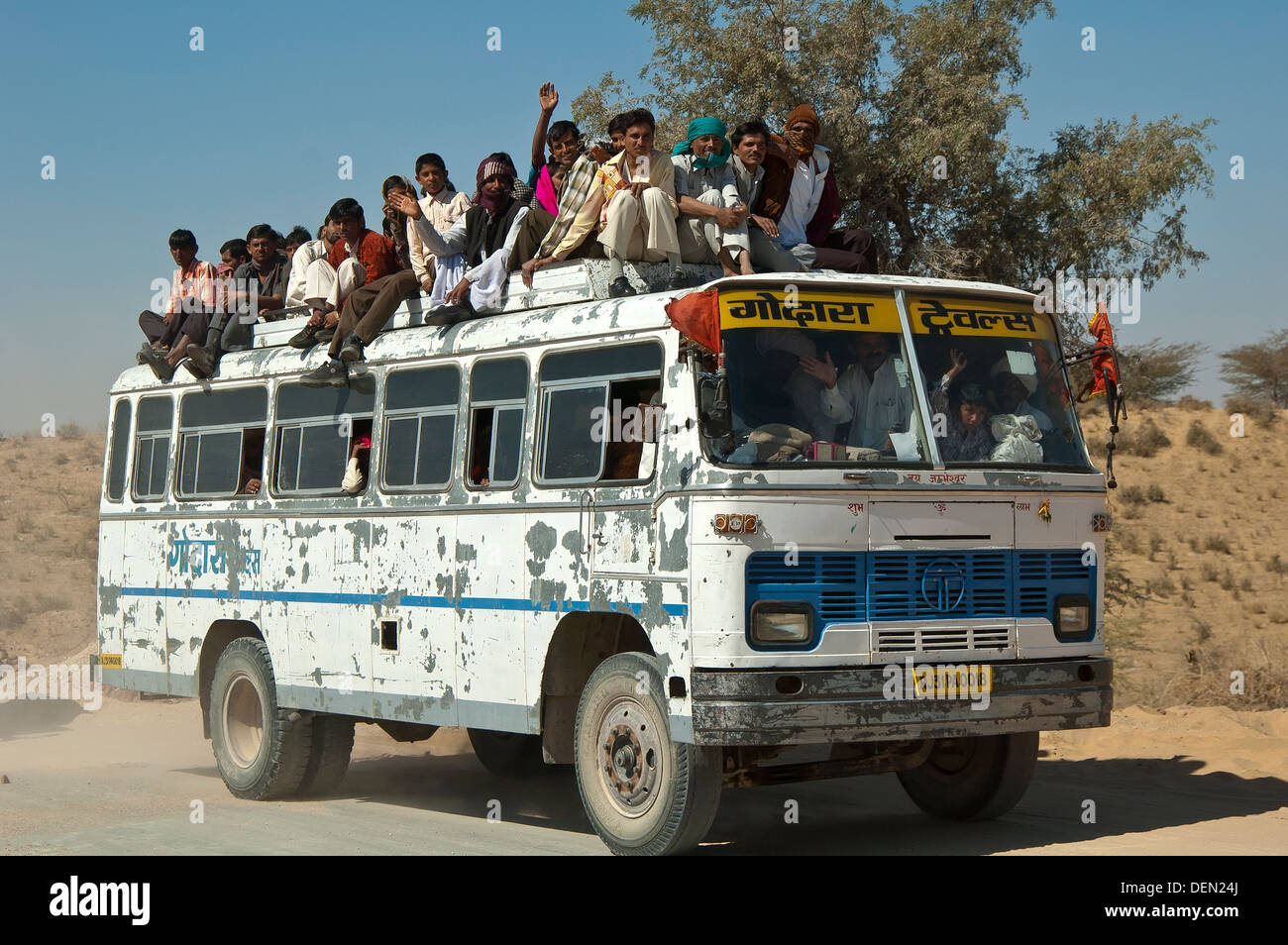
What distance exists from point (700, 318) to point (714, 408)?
601 millimetres

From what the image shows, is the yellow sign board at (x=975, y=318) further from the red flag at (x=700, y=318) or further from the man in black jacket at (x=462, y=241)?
the man in black jacket at (x=462, y=241)

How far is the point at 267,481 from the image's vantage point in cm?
1221

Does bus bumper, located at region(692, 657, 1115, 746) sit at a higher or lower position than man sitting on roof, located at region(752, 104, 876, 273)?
lower

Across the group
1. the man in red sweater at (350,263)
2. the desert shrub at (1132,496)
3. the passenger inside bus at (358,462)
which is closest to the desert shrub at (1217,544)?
the desert shrub at (1132,496)

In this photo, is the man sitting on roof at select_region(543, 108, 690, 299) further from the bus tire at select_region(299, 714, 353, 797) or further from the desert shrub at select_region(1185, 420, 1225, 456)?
the desert shrub at select_region(1185, 420, 1225, 456)

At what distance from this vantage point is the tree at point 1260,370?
147ft

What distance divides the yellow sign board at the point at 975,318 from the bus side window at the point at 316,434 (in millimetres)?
4118

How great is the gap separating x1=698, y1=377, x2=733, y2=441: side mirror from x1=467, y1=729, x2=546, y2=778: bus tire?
18.4 feet

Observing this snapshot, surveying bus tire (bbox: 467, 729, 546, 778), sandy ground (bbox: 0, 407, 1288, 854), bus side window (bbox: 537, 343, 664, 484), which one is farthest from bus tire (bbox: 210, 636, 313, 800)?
bus side window (bbox: 537, 343, 664, 484)

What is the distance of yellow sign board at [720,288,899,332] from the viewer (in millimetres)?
8547

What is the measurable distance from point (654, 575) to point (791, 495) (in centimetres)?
88

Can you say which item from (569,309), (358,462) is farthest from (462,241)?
(569,309)

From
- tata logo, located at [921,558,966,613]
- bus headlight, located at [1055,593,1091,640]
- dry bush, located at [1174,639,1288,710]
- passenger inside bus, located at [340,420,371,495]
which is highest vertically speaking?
passenger inside bus, located at [340,420,371,495]

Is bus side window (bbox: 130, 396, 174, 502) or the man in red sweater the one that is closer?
the man in red sweater
